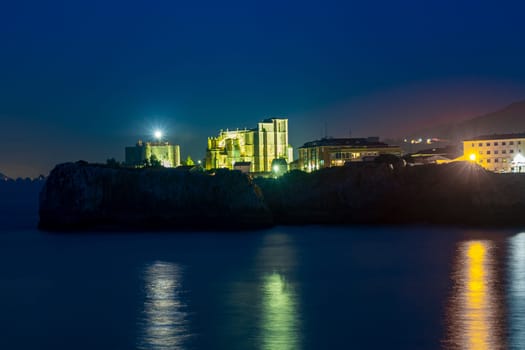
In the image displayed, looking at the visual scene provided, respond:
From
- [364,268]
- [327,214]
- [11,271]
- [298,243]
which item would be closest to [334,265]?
[364,268]

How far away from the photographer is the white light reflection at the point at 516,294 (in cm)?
2099

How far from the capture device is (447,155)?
82.4 m

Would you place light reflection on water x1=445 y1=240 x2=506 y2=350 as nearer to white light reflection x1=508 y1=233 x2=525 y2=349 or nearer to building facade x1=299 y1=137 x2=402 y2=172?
white light reflection x1=508 y1=233 x2=525 y2=349

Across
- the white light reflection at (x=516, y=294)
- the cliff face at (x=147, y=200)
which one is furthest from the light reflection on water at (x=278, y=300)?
the cliff face at (x=147, y=200)

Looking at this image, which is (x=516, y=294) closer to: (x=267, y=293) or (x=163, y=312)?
(x=267, y=293)

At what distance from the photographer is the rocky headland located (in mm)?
56750

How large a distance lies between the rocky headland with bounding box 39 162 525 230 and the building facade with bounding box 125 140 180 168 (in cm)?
3658

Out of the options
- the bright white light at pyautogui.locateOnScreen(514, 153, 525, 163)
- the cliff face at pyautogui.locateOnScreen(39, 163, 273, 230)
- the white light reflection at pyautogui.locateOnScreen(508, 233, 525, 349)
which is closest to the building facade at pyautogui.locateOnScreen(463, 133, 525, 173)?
the bright white light at pyautogui.locateOnScreen(514, 153, 525, 163)

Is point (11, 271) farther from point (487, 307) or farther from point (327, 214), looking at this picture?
point (327, 214)

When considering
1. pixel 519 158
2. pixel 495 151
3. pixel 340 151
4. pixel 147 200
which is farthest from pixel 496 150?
pixel 147 200

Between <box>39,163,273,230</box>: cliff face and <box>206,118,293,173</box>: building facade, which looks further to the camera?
<box>206,118,293,173</box>: building facade

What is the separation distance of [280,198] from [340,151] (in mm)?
24792

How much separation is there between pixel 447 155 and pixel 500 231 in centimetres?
3382

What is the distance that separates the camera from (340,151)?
87.8 m
